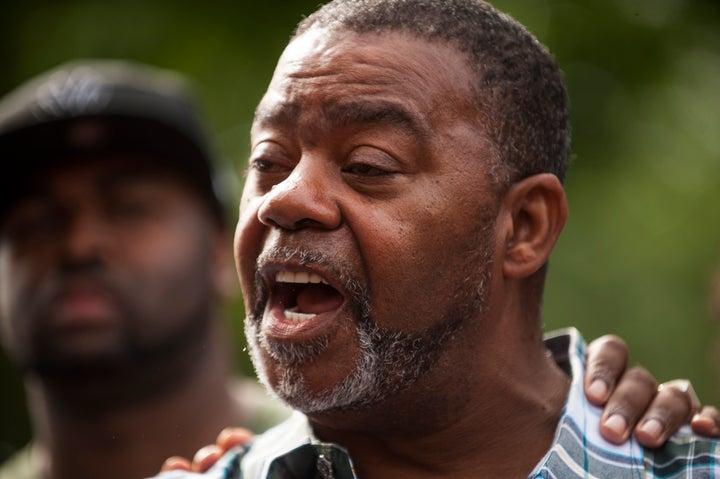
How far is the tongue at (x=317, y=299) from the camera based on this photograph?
3531 millimetres

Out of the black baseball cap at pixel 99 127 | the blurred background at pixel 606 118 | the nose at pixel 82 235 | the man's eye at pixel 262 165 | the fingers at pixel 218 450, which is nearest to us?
the man's eye at pixel 262 165

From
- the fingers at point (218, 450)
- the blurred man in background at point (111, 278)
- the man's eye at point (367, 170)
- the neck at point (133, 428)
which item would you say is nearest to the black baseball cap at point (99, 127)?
the blurred man in background at point (111, 278)

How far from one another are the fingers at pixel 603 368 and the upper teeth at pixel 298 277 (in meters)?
0.94

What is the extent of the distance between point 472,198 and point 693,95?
987cm

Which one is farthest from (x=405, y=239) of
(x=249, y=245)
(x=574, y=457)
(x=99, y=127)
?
(x=99, y=127)

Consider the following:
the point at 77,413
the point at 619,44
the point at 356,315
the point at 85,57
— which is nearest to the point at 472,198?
the point at 356,315

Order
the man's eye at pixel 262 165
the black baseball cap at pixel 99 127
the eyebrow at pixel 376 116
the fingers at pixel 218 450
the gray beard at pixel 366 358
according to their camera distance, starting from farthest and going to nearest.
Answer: the black baseball cap at pixel 99 127
the fingers at pixel 218 450
the man's eye at pixel 262 165
the eyebrow at pixel 376 116
the gray beard at pixel 366 358

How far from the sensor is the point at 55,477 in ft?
21.3

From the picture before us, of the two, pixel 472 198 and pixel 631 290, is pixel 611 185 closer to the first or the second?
pixel 631 290

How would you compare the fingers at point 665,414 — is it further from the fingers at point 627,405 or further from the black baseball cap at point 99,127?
the black baseball cap at point 99,127

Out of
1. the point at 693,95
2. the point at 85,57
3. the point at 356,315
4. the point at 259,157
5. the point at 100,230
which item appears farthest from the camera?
the point at 693,95

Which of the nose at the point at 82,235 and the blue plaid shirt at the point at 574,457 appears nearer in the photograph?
the blue plaid shirt at the point at 574,457

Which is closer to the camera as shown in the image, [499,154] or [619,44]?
[499,154]

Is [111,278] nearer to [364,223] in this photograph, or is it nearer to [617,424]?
[364,223]
